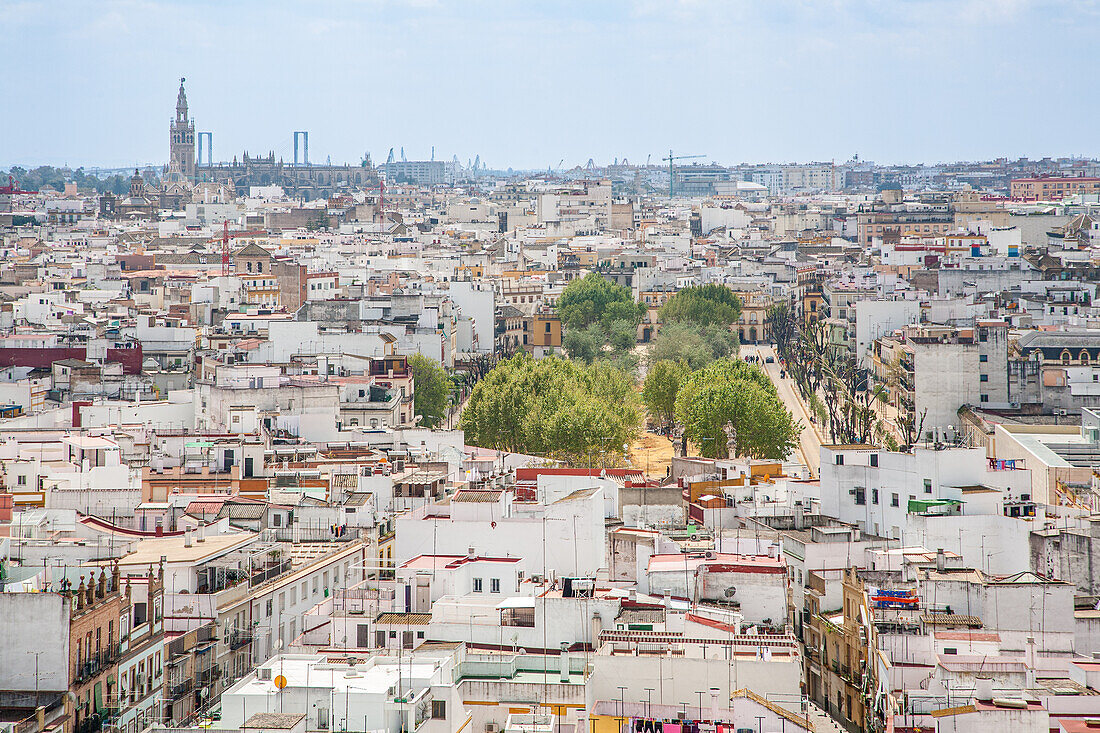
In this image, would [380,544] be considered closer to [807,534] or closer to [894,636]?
[807,534]

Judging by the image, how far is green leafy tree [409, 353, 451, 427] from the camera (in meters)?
73.6

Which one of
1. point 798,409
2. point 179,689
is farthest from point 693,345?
point 179,689

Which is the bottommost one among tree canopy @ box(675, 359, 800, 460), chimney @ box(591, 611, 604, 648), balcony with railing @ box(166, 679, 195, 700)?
balcony with railing @ box(166, 679, 195, 700)

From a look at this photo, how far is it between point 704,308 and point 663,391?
32833mm

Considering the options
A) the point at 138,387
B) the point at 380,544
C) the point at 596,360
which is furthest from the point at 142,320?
the point at 380,544

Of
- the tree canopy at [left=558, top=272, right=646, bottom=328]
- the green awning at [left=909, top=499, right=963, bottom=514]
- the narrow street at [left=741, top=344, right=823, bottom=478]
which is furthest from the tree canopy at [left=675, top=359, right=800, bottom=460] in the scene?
the tree canopy at [left=558, top=272, right=646, bottom=328]

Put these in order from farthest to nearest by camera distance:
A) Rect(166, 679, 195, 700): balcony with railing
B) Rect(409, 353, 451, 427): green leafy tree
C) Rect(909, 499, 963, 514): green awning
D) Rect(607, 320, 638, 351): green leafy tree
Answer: Rect(607, 320, 638, 351): green leafy tree, Rect(409, 353, 451, 427): green leafy tree, Rect(909, 499, 963, 514): green awning, Rect(166, 679, 195, 700): balcony with railing

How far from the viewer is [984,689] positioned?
26000 millimetres

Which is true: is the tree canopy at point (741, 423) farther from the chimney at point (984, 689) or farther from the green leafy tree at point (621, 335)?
the green leafy tree at point (621, 335)

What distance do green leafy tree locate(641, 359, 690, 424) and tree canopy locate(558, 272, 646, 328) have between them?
99.2 feet

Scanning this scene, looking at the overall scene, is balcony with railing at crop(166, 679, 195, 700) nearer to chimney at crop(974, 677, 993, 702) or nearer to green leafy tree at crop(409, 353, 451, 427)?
chimney at crop(974, 677, 993, 702)

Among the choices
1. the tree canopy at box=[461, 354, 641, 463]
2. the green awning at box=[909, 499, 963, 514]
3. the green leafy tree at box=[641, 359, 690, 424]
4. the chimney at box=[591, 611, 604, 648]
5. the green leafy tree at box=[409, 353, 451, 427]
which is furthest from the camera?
the green leafy tree at box=[641, 359, 690, 424]

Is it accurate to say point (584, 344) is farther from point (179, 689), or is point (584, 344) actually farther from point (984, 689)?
point (984, 689)

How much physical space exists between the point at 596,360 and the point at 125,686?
70255 mm
